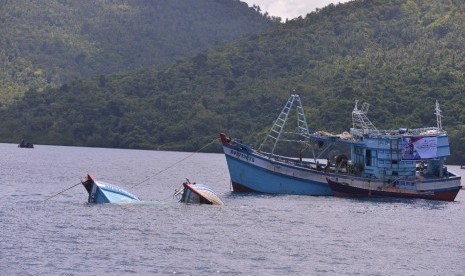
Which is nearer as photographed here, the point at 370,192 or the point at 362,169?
the point at 370,192

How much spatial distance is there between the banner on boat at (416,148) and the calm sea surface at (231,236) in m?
3.95

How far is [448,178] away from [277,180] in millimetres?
15053

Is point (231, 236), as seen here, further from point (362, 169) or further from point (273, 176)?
point (362, 169)

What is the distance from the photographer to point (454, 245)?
6369 centimetres

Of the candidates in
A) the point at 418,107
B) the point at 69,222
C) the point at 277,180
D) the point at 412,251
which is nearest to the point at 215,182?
the point at 277,180

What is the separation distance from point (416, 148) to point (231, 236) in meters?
30.5

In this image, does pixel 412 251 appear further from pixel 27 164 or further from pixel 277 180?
pixel 27 164

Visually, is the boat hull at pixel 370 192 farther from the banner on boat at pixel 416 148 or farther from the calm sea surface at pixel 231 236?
the banner on boat at pixel 416 148

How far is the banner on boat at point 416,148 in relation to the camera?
289 ft

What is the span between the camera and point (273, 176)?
8819 cm

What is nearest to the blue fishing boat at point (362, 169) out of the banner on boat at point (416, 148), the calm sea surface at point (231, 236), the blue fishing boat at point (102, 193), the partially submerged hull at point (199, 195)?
the banner on boat at point (416, 148)

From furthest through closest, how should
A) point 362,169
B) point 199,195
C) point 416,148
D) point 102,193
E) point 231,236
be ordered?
point 362,169 < point 416,148 < point 199,195 < point 102,193 < point 231,236

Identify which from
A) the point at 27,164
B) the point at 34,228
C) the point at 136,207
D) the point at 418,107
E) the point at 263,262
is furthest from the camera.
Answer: the point at 418,107

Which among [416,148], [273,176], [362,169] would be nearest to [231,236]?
[273,176]
